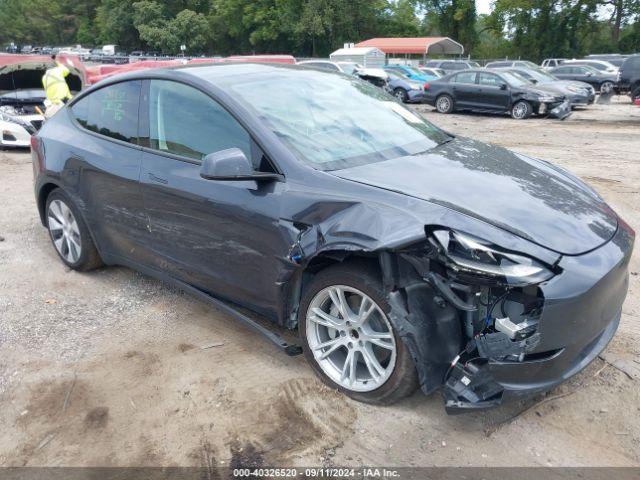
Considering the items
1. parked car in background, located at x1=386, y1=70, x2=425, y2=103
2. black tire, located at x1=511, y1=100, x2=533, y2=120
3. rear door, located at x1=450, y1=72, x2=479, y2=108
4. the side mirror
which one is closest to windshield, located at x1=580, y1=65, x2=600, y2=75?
parked car in background, located at x1=386, y1=70, x2=425, y2=103

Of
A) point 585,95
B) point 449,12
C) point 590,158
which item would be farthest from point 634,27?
point 590,158

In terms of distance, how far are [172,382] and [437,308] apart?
5.31ft

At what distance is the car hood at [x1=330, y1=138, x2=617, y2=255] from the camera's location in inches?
105

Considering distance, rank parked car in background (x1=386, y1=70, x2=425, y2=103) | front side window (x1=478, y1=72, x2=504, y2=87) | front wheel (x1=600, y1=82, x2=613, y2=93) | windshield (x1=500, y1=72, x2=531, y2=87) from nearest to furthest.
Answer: windshield (x1=500, y1=72, x2=531, y2=87) < front side window (x1=478, y1=72, x2=504, y2=87) < parked car in background (x1=386, y1=70, x2=425, y2=103) < front wheel (x1=600, y1=82, x2=613, y2=93)

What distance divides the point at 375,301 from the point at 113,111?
8.59 feet

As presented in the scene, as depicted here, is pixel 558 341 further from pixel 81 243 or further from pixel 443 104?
pixel 443 104

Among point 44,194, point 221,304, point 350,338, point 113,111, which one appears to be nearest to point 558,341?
point 350,338

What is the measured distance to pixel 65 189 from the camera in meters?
4.52

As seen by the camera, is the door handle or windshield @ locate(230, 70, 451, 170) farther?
the door handle

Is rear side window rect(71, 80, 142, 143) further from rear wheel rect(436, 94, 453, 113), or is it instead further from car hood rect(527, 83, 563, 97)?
rear wheel rect(436, 94, 453, 113)

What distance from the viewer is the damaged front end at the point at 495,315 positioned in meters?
2.45

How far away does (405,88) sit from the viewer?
2205 centimetres

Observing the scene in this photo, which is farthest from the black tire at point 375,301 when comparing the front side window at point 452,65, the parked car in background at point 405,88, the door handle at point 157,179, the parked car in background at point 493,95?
the front side window at point 452,65

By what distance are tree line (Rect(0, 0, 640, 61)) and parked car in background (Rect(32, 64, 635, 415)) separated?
51.9 metres
